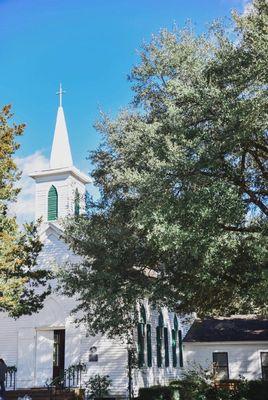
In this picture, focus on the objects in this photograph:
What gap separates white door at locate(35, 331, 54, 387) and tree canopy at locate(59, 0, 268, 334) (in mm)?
4475

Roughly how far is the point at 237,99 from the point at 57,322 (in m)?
15.0

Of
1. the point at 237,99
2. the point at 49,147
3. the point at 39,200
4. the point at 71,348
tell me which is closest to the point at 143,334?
the point at 71,348

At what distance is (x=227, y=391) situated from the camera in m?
20.3

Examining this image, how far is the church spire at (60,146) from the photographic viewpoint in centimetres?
2967

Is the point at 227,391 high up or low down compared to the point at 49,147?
down

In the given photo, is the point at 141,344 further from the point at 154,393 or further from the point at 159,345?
the point at 154,393

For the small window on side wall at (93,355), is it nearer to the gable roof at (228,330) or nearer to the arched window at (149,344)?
the arched window at (149,344)

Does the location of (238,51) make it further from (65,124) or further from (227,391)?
(65,124)

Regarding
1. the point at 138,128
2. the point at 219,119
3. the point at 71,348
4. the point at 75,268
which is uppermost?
the point at 138,128

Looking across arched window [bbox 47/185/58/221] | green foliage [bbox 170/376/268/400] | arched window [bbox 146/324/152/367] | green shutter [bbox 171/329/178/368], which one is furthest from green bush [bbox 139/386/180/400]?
arched window [bbox 47/185/58/221]

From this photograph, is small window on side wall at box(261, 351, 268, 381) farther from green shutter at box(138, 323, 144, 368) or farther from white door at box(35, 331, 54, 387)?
white door at box(35, 331, 54, 387)

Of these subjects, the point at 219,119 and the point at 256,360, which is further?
the point at 256,360

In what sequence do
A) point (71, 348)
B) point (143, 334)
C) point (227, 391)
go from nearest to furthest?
point (227, 391), point (71, 348), point (143, 334)

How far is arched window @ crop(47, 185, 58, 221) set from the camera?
94.4 feet
